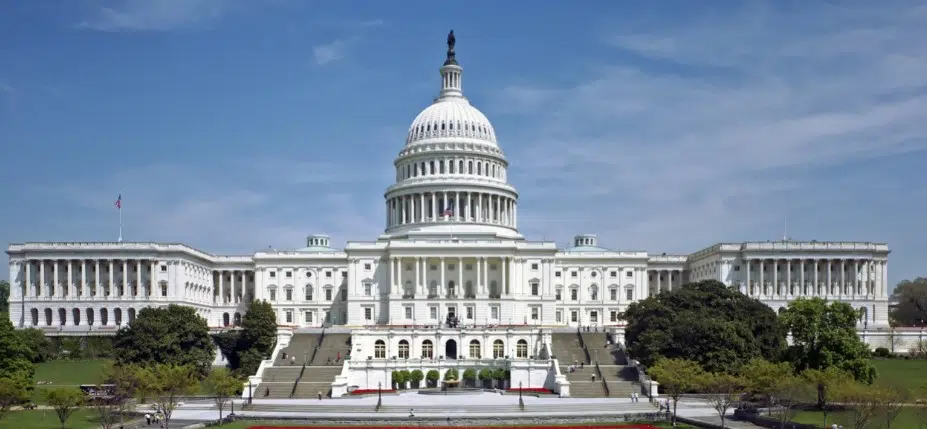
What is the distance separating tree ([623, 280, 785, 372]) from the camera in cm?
8525

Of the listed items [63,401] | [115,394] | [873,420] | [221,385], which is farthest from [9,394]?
[873,420]

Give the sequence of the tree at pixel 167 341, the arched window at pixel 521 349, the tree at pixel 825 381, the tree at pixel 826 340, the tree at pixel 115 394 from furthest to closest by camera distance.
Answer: the arched window at pixel 521 349, the tree at pixel 167 341, the tree at pixel 826 340, the tree at pixel 825 381, the tree at pixel 115 394

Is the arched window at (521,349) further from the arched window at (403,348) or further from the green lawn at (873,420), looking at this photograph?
the green lawn at (873,420)

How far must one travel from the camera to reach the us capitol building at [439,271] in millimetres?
121750

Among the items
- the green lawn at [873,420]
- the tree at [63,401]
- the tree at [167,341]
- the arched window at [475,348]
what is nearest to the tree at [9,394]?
the tree at [63,401]

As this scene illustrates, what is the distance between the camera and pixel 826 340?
249 ft

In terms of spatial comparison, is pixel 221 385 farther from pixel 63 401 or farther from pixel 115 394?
pixel 63 401

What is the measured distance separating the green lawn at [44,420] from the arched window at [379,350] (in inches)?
1473

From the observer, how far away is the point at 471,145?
458 feet

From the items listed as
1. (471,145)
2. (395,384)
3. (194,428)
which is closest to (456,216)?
(471,145)

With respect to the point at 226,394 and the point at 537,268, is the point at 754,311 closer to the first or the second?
the point at 537,268

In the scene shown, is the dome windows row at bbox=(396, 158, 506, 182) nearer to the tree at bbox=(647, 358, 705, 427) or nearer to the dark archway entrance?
the dark archway entrance

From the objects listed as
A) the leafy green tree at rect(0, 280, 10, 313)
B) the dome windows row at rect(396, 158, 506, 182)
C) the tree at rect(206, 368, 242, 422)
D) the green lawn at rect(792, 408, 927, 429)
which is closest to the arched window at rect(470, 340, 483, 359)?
the tree at rect(206, 368, 242, 422)

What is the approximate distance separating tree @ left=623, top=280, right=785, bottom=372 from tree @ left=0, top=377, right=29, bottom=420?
4902 centimetres
